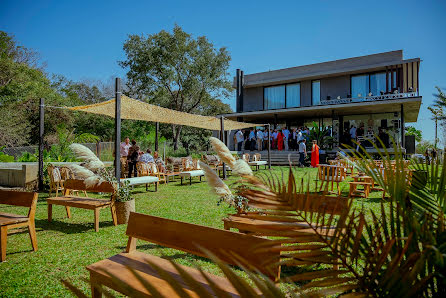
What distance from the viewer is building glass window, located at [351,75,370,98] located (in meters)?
23.1

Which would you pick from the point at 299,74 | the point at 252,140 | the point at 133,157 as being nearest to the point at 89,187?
the point at 133,157

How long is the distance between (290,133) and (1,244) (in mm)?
21420

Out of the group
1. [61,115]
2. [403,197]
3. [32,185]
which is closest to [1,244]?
[403,197]

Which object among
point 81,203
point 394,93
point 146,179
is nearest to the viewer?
point 81,203

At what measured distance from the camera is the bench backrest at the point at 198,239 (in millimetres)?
2012

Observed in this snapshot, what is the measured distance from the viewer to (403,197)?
105 centimetres

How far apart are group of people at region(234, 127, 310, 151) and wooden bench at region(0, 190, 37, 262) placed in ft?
60.5

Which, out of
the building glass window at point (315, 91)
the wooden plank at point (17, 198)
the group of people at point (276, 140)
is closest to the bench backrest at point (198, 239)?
the wooden plank at point (17, 198)

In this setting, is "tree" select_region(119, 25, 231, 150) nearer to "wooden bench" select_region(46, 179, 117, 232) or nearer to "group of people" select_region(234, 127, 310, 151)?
"group of people" select_region(234, 127, 310, 151)

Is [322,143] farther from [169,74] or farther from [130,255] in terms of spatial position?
[130,255]

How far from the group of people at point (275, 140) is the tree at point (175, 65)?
26.7 feet

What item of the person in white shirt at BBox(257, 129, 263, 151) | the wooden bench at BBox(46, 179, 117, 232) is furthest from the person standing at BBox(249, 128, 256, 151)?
Result: the wooden bench at BBox(46, 179, 117, 232)

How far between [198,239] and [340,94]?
2449 centimetres

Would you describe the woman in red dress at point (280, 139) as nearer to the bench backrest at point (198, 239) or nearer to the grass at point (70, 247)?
the grass at point (70, 247)
